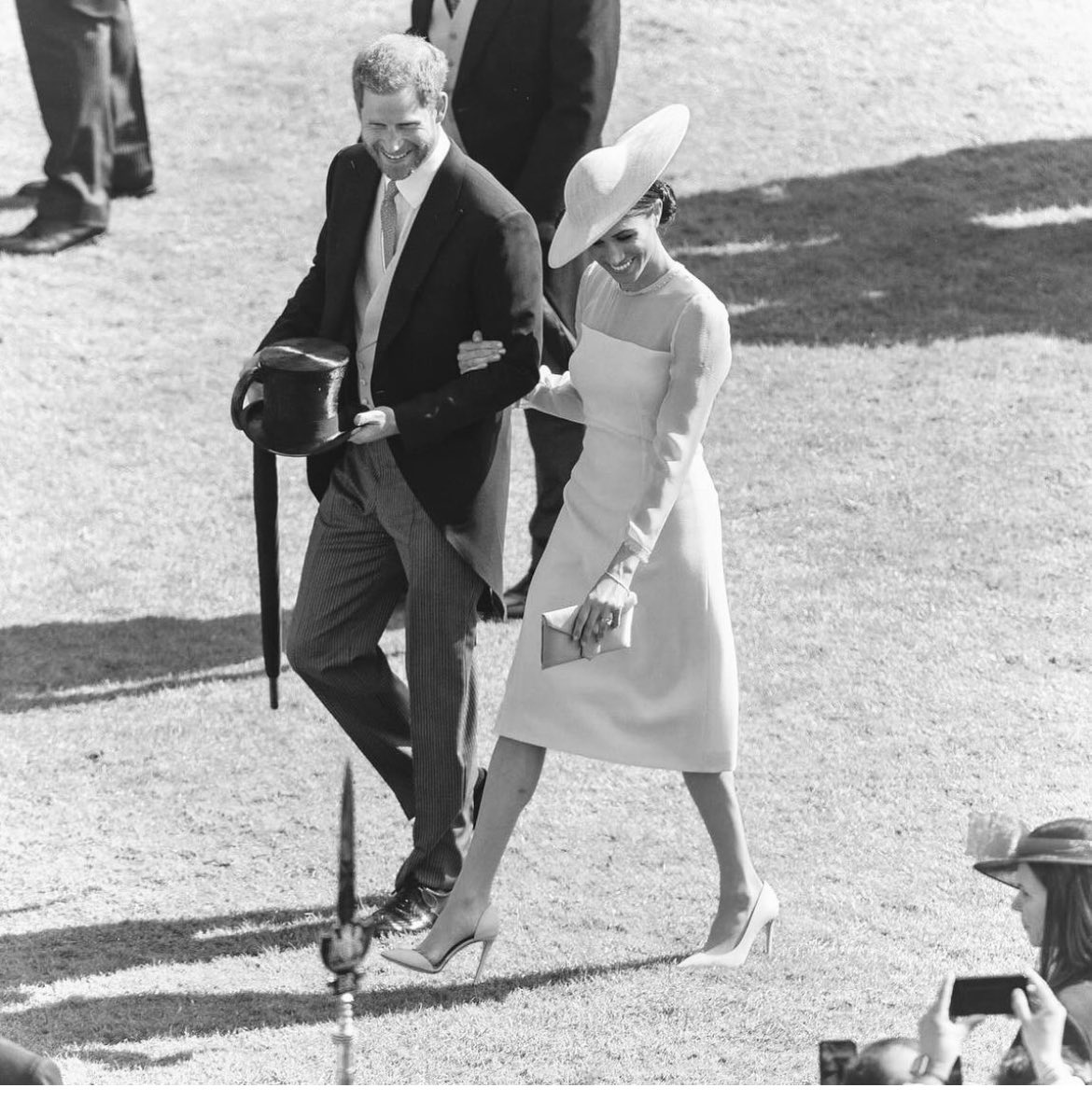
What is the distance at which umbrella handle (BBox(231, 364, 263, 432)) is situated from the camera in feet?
16.8

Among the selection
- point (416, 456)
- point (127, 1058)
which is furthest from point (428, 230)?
point (127, 1058)

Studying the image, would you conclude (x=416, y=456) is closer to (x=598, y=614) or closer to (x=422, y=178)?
(x=422, y=178)

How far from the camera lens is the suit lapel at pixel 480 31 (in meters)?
6.79

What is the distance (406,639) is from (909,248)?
6.50 metres

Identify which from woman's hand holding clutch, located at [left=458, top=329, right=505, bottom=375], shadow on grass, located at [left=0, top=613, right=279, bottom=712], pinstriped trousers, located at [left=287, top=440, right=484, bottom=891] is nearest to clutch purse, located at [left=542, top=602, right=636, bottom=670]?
pinstriped trousers, located at [left=287, top=440, right=484, bottom=891]

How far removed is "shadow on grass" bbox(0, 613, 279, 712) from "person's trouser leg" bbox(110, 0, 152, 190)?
4.43 m

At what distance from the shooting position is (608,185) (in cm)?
452

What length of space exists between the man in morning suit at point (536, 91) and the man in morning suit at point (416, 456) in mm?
1628

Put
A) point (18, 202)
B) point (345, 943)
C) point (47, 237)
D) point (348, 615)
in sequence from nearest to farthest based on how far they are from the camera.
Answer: point (345, 943) → point (348, 615) → point (47, 237) → point (18, 202)

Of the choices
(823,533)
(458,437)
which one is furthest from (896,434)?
(458,437)

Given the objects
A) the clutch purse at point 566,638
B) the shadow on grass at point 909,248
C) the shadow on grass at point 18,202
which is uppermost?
the clutch purse at point 566,638

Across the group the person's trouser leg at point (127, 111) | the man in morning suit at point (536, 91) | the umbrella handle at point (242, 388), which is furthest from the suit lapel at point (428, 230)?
the person's trouser leg at point (127, 111)

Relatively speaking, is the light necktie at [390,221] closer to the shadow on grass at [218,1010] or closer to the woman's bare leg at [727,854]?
the woman's bare leg at [727,854]

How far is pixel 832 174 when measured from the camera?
11.9m
